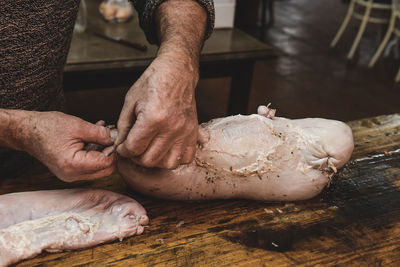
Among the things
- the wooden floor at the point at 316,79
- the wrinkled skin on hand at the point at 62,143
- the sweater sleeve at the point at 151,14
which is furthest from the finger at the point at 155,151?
the wooden floor at the point at 316,79

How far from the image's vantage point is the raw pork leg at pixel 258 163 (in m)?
1.33

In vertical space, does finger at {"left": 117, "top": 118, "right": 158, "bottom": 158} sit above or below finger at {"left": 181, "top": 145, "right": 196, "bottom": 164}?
above

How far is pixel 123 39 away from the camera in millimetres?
2623

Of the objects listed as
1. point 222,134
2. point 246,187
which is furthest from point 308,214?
point 222,134

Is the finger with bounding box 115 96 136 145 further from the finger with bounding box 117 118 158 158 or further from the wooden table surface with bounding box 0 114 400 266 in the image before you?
the wooden table surface with bounding box 0 114 400 266

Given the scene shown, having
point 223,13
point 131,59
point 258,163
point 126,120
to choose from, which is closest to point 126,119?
point 126,120

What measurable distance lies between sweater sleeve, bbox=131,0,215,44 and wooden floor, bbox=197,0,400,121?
7.11 feet

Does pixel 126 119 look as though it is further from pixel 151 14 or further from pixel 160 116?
pixel 151 14

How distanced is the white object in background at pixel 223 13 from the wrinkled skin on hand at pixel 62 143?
216 centimetres

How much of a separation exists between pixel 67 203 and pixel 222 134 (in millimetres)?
529

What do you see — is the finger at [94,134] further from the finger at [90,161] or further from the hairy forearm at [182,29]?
the hairy forearm at [182,29]

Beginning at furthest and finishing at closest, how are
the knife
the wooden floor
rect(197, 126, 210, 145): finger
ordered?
the wooden floor
the knife
rect(197, 126, 210, 145): finger

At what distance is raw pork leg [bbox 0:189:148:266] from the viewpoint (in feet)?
3.69

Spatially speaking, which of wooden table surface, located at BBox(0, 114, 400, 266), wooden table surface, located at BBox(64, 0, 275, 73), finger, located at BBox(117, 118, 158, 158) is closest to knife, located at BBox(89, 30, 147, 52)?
wooden table surface, located at BBox(64, 0, 275, 73)
